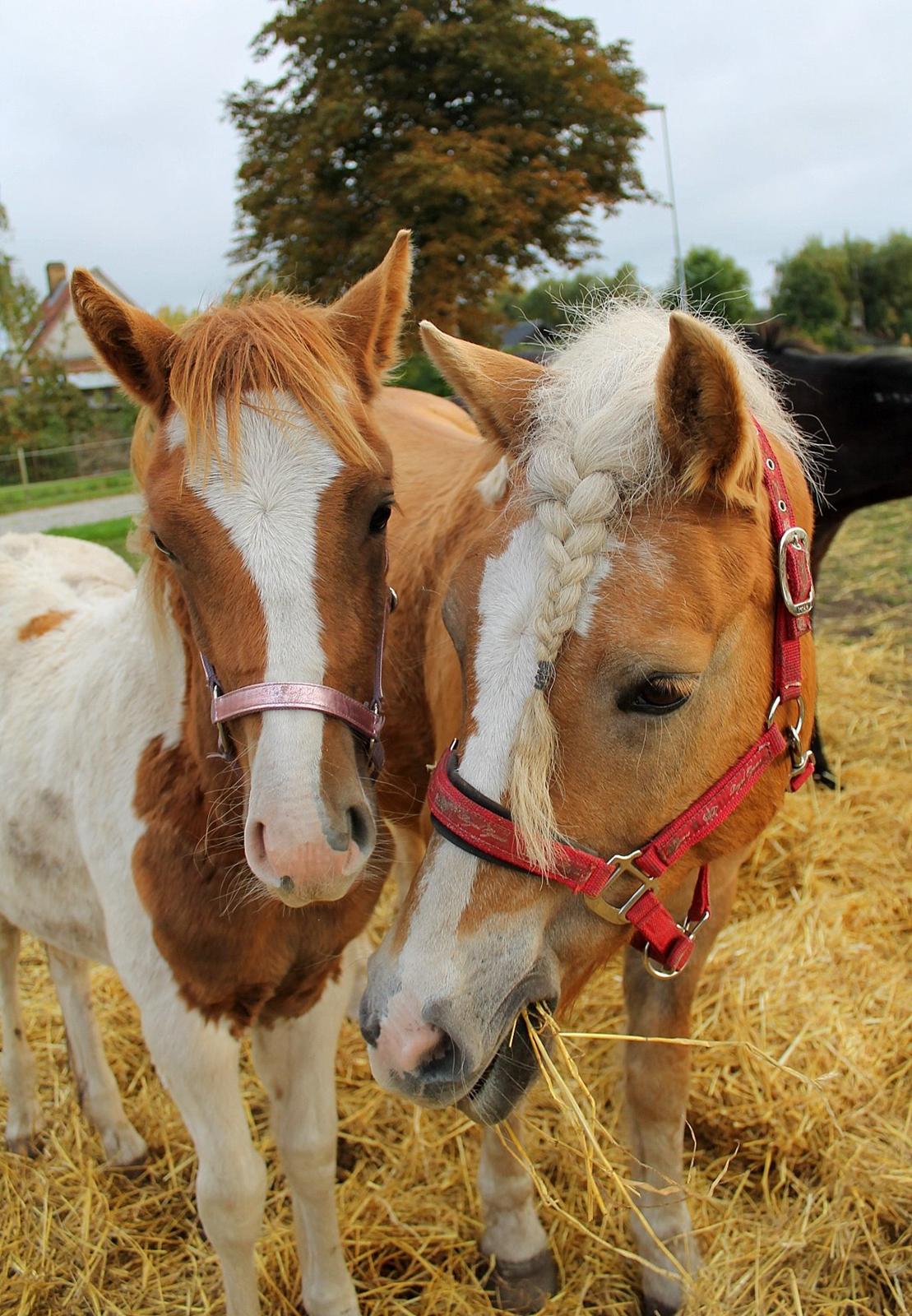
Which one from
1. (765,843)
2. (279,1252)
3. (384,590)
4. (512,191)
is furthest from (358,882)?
(512,191)

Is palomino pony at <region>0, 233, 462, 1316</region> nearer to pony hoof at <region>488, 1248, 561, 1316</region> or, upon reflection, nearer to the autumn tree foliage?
pony hoof at <region>488, 1248, 561, 1316</region>

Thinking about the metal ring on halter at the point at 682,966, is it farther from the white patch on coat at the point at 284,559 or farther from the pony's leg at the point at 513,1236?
the pony's leg at the point at 513,1236

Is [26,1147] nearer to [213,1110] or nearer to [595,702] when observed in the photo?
[213,1110]

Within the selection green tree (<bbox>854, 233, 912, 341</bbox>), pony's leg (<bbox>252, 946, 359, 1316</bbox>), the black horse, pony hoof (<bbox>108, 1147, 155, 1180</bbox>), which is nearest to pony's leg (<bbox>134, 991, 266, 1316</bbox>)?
pony's leg (<bbox>252, 946, 359, 1316</bbox>)

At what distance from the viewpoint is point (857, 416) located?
Answer: 4.05 m

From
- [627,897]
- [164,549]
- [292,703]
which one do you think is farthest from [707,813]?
[164,549]

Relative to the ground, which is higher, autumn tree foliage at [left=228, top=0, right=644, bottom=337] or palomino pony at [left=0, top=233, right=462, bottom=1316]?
autumn tree foliage at [left=228, top=0, right=644, bottom=337]

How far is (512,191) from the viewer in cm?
929

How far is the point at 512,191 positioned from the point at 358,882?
9.15 meters

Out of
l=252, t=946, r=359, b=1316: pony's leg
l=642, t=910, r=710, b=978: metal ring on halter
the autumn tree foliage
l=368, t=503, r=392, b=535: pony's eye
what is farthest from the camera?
the autumn tree foliage

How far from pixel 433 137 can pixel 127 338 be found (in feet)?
29.2

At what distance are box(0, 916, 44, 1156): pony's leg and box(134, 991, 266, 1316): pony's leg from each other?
3.94 feet

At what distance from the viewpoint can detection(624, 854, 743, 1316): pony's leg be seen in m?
2.24

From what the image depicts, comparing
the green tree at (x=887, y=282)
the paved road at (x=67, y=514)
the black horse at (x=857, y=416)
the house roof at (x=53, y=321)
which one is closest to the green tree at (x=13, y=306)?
the house roof at (x=53, y=321)
